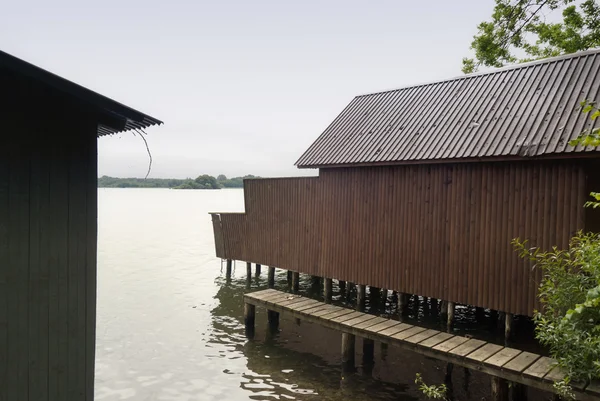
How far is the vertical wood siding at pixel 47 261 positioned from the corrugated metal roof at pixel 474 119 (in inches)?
331

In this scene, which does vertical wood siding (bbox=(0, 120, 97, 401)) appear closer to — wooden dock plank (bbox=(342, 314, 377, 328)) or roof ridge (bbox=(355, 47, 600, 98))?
wooden dock plank (bbox=(342, 314, 377, 328))

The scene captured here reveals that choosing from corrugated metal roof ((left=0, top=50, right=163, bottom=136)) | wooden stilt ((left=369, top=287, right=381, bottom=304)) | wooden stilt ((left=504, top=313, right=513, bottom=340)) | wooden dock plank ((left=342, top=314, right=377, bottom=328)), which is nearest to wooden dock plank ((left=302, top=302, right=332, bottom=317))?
wooden dock plank ((left=342, top=314, right=377, bottom=328))

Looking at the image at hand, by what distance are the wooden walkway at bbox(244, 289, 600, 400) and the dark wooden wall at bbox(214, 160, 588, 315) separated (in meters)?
2.97

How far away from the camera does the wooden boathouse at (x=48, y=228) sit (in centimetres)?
451

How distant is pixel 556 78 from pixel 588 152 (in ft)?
10.9

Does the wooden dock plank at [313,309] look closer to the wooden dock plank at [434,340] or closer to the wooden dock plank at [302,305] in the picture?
the wooden dock plank at [302,305]

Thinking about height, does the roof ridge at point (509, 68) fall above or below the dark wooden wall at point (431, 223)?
above

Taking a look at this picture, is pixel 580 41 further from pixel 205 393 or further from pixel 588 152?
pixel 205 393

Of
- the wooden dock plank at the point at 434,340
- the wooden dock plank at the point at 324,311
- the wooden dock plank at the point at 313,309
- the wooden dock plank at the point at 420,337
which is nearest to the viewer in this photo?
the wooden dock plank at the point at 434,340

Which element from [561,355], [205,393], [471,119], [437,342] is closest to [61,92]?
[205,393]

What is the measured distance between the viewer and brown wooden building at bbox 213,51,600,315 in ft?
31.7

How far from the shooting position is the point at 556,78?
1111 cm

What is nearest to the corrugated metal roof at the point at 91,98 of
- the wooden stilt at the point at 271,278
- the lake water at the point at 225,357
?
the lake water at the point at 225,357

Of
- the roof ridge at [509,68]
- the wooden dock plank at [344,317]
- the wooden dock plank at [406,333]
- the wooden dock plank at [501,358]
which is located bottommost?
the wooden dock plank at [344,317]
